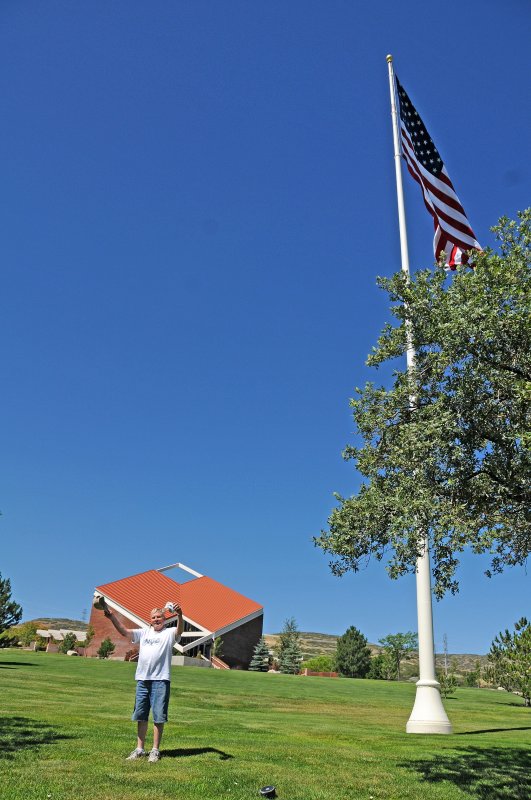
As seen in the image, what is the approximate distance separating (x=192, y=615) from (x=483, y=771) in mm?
53331

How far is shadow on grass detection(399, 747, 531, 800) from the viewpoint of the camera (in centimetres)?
770

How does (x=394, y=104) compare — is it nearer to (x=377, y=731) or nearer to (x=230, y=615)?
(x=377, y=731)

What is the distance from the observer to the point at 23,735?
9.16 meters

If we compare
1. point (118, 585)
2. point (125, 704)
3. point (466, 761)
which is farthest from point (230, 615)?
point (466, 761)

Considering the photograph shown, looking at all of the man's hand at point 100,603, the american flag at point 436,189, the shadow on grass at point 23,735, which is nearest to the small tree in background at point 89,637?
the shadow on grass at point 23,735

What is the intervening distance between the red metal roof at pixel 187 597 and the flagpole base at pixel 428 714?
44.7 meters

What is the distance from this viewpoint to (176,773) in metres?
7.20

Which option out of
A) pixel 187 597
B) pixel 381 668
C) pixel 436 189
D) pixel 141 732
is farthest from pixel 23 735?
pixel 187 597

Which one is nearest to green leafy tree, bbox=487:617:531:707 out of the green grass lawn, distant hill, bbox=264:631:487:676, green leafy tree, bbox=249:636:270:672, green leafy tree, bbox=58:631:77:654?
the green grass lawn

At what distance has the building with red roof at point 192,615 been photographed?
56.1m

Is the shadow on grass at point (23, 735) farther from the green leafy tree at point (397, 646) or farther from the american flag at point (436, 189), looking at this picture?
the green leafy tree at point (397, 646)

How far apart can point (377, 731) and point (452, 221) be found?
13.3m

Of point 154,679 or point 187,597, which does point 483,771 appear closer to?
point 154,679

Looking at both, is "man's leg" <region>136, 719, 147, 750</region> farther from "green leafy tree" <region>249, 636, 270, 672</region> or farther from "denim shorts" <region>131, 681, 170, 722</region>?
"green leafy tree" <region>249, 636, 270, 672</region>
